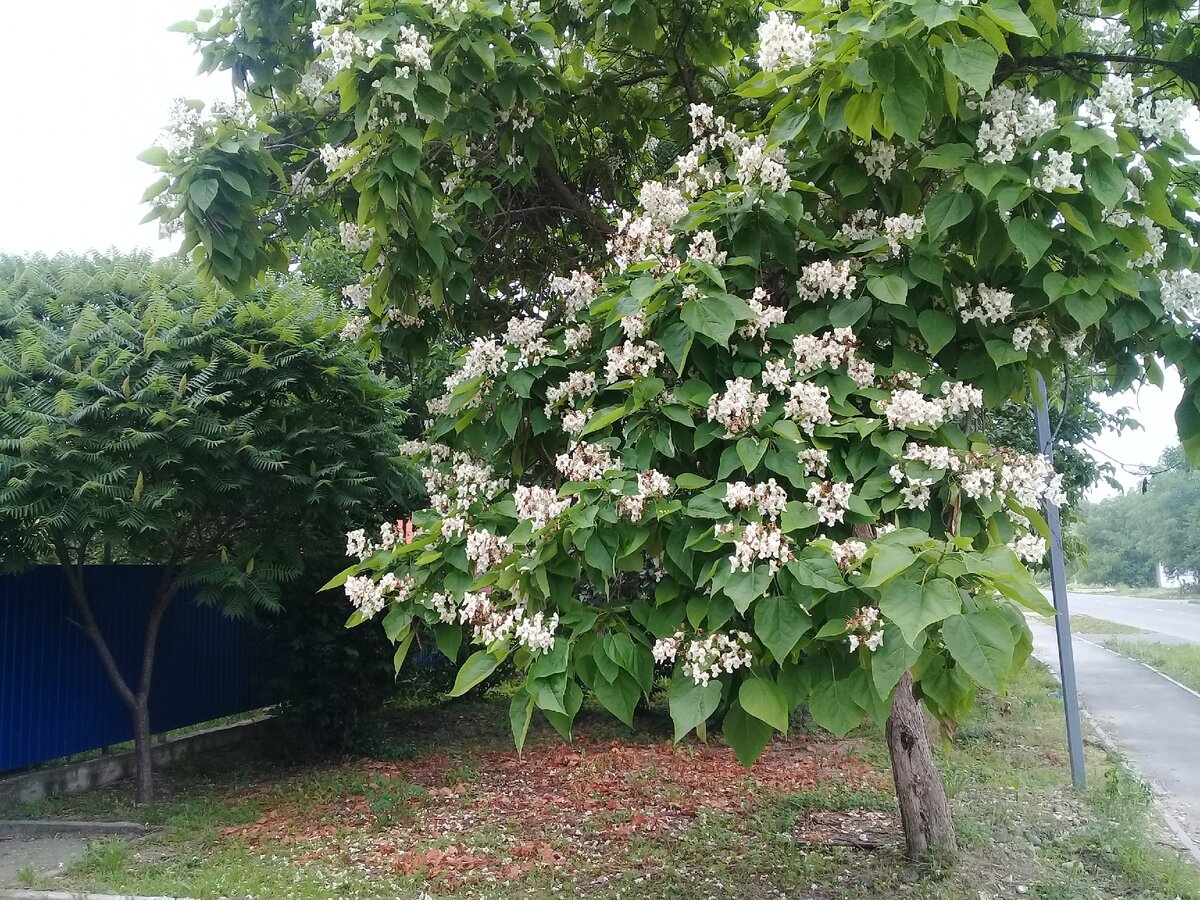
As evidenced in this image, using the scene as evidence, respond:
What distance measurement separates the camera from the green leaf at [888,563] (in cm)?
183

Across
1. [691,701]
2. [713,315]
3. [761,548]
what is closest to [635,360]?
[713,315]

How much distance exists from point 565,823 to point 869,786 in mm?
2702

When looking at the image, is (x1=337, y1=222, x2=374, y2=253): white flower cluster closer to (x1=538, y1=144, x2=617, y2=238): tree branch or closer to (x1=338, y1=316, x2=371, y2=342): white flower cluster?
(x1=338, y1=316, x2=371, y2=342): white flower cluster

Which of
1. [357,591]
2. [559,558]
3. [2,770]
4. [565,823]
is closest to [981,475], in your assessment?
[559,558]

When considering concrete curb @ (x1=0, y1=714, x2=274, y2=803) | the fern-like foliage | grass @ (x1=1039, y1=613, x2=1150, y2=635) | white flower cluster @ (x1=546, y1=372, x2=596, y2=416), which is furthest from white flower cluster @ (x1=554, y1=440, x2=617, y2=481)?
grass @ (x1=1039, y1=613, x2=1150, y2=635)

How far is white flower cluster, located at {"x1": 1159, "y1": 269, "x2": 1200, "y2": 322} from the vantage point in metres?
2.98

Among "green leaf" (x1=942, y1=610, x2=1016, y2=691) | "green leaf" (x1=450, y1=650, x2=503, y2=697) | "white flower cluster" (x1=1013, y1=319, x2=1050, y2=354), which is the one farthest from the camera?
"white flower cluster" (x1=1013, y1=319, x2=1050, y2=354)

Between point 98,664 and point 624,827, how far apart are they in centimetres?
491

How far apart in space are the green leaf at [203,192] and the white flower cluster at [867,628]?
2933 millimetres

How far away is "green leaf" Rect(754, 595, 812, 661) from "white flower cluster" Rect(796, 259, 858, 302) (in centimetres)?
136

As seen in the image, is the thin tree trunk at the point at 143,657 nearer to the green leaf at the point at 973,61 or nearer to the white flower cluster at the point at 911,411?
the white flower cluster at the point at 911,411

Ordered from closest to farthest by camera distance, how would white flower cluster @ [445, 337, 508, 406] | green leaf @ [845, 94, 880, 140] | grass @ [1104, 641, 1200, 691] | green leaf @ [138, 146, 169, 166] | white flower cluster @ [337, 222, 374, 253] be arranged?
1. green leaf @ [845, 94, 880, 140]
2. white flower cluster @ [445, 337, 508, 406]
3. green leaf @ [138, 146, 169, 166]
4. white flower cluster @ [337, 222, 374, 253]
5. grass @ [1104, 641, 1200, 691]

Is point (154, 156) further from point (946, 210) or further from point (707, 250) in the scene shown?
point (946, 210)

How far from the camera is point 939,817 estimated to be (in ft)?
16.8
